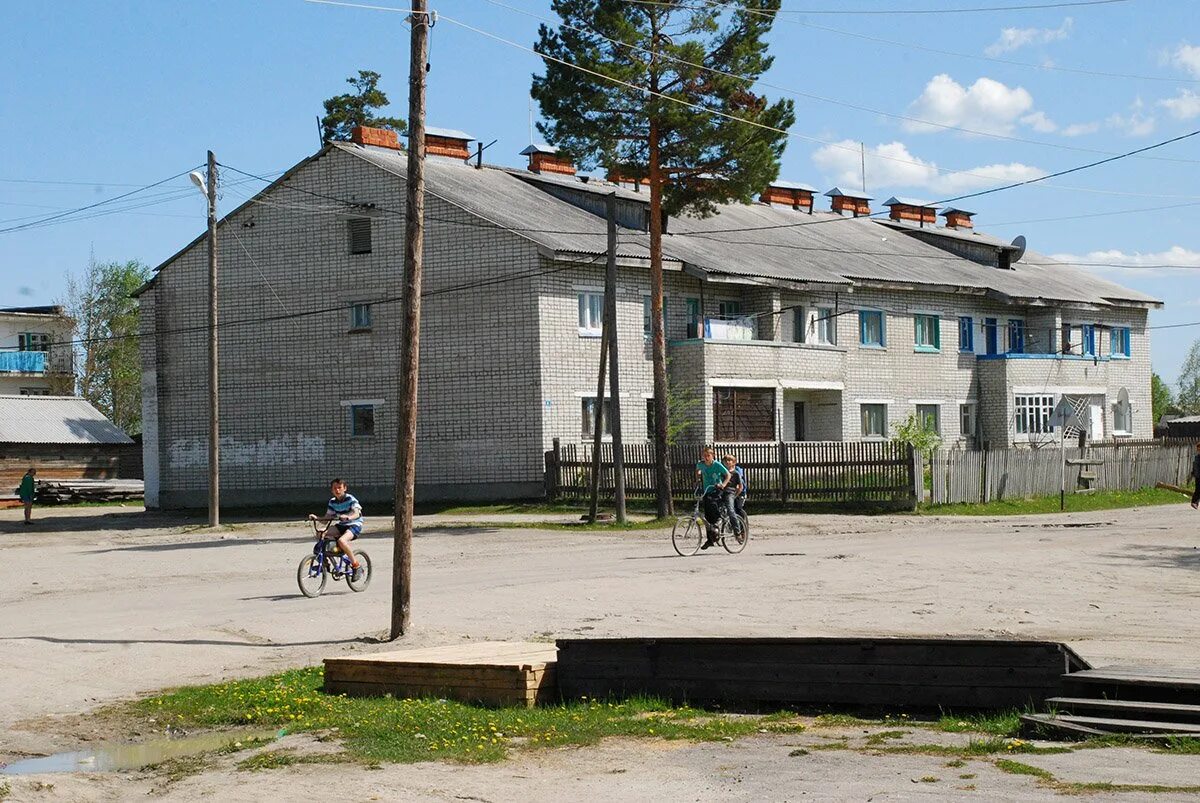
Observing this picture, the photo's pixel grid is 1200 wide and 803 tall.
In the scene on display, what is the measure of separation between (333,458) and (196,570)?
18.8 meters

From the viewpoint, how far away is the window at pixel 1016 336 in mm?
56281

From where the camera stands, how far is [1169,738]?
29.8ft

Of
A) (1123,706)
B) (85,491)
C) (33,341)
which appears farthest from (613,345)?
(33,341)

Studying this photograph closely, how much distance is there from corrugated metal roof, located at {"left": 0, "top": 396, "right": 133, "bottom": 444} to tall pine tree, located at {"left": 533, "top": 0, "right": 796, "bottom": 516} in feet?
99.6

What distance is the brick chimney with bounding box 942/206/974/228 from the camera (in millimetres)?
69750

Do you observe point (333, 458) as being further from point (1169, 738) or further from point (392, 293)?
point (1169, 738)

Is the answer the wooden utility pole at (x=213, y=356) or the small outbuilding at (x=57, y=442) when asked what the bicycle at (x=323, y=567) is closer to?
the wooden utility pole at (x=213, y=356)

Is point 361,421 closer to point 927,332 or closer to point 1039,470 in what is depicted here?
point 1039,470

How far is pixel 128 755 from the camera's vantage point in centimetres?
1079

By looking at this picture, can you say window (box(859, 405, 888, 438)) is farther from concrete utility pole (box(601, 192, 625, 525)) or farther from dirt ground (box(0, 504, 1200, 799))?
concrete utility pole (box(601, 192, 625, 525))

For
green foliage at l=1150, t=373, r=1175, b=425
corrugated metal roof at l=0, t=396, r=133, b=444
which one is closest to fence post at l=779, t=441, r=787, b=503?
corrugated metal roof at l=0, t=396, r=133, b=444

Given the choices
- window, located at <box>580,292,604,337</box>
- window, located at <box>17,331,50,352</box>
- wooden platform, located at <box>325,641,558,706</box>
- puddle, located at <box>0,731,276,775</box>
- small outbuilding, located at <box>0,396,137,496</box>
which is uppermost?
window, located at <box>17,331,50,352</box>

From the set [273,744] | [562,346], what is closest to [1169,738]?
[273,744]

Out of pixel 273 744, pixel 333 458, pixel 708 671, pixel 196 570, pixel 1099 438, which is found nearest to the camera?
pixel 273 744
